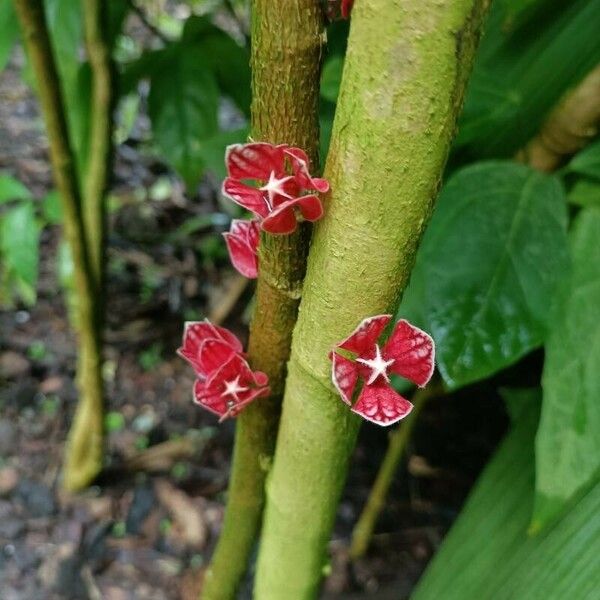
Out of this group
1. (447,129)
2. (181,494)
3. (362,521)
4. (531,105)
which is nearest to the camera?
(447,129)

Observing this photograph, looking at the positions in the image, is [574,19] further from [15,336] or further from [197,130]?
[15,336]

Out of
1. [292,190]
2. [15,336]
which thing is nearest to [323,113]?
[292,190]

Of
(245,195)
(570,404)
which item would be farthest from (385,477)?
(245,195)

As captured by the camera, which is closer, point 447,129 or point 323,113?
point 447,129

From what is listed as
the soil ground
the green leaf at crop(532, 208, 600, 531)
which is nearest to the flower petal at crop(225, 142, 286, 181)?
the green leaf at crop(532, 208, 600, 531)

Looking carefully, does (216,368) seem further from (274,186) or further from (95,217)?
(95,217)

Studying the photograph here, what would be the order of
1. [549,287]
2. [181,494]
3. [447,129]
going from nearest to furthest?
[447,129] → [549,287] → [181,494]

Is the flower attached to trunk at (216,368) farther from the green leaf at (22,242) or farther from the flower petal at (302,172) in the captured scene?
the green leaf at (22,242)
